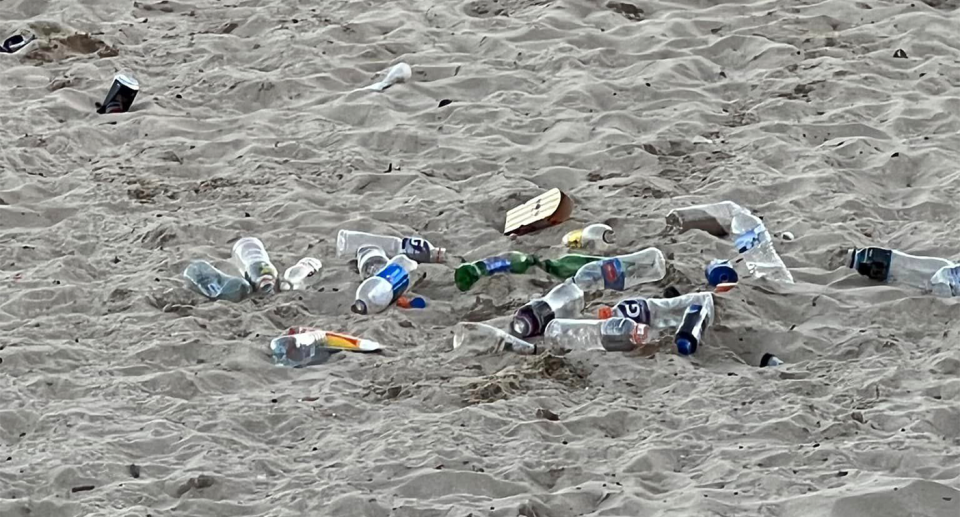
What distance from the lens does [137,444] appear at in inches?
176

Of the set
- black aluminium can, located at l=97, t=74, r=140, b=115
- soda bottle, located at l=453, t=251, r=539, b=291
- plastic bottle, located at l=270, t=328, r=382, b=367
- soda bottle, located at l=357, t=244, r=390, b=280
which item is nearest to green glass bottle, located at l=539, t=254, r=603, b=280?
soda bottle, located at l=453, t=251, r=539, b=291

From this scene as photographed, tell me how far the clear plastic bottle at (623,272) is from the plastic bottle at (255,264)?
3.72 ft

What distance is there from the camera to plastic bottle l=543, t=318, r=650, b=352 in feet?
16.2

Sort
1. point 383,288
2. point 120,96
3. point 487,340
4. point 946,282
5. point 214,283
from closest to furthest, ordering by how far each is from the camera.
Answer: point 487,340, point 946,282, point 383,288, point 214,283, point 120,96

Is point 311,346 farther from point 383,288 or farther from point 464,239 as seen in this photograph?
point 464,239

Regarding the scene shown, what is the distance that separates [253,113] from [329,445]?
2879 mm

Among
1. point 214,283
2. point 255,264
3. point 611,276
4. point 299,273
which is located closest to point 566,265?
point 611,276

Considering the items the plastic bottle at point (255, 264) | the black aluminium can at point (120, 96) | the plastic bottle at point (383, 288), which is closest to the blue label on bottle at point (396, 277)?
the plastic bottle at point (383, 288)

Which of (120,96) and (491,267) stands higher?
(491,267)

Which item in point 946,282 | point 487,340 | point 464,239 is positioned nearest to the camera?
point 487,340

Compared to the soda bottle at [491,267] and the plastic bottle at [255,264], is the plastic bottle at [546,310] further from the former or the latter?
the plastic bottle at [255,264]

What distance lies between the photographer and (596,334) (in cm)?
498

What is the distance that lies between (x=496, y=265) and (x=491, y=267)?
0.08 ft

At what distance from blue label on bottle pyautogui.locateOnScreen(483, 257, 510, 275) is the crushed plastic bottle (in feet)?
2.39
